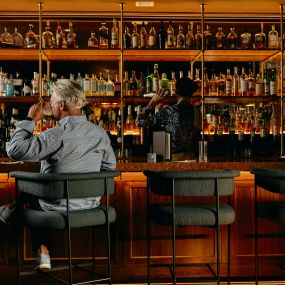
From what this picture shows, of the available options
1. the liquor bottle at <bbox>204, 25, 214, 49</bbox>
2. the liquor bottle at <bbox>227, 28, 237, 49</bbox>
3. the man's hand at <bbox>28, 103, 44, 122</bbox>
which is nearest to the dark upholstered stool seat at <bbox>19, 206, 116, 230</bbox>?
the man's hand at <bbox>28, 103, 44, 122</bbox>

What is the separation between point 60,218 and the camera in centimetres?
290

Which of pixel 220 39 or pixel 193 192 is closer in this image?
pixel 193 192

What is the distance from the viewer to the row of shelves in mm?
5344

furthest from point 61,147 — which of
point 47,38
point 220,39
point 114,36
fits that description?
point 220,39

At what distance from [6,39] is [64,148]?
2.93 m

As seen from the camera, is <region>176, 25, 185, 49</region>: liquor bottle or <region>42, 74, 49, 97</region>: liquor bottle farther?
<region>176, 25, 185, 49</region>: liquor bottle

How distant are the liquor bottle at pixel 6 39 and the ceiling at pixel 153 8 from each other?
8.5 inches

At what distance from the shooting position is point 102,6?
17.4ft

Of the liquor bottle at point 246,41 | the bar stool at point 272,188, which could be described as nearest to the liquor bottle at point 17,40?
the liquor bottle at point 246,41

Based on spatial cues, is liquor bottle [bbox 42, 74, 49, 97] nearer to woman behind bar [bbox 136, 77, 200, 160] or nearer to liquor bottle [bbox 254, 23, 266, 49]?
woman behind bar [bbox 136, 77, 200, 160]

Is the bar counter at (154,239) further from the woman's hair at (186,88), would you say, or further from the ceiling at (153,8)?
the ceiling at (153,8)

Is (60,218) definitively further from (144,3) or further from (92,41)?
(92,41)

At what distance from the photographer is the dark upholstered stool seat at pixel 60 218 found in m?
2.89

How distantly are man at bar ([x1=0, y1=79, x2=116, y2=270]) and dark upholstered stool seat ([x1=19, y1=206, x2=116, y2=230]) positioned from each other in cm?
7
